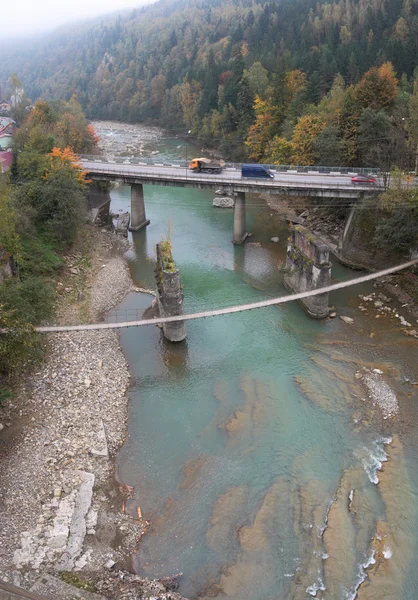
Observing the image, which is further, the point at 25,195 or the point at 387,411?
the point at 25,195

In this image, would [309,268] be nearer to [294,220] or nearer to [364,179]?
[364,179]

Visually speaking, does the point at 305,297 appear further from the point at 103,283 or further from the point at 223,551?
the point at 223,551

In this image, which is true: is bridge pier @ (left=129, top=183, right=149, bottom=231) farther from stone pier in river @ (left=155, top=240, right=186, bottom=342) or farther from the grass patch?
the grass patch

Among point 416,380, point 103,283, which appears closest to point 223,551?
point 416,380

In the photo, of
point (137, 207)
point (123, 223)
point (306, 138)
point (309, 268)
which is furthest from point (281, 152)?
point (309, 268)

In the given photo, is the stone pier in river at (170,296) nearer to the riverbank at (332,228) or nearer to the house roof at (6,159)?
the riverbank at (332,228)

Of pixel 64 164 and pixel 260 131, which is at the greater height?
pixel 260 131

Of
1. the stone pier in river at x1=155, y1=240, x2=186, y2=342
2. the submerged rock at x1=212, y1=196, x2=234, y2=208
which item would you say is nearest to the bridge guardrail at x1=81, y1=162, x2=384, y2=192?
the submerged rock at x1=212, y1=196, x2=234, y2=208
